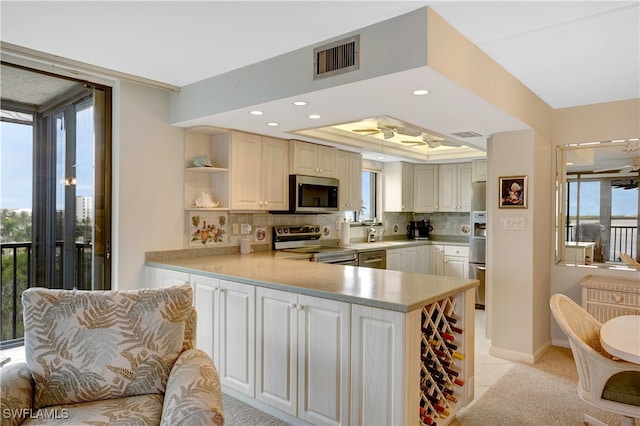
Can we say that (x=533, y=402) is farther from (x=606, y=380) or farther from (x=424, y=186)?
(x=424, y=186)

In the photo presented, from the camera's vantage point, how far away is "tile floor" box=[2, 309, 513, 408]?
2955mm

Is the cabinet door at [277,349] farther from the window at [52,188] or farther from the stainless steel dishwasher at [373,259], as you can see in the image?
the stainless steel dishwasher at [373,259]

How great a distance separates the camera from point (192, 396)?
1.63 m

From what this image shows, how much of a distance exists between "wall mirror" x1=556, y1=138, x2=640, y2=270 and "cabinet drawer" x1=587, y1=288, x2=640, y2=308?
1.43 feet

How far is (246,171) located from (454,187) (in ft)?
11.9

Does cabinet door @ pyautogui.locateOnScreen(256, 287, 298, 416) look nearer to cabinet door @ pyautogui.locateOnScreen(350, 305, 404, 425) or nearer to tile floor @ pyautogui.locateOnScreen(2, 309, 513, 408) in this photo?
cabinet door @ pyautogui.locateOnScreen(350, 305, 404, 425)

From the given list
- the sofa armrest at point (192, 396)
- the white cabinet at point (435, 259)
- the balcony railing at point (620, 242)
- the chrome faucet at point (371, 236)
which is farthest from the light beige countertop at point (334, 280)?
the white cabinet at point (435, 259)

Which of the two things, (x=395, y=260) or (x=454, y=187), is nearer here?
(x=395, y=260)

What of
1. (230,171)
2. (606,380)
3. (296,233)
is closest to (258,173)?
(230,171)

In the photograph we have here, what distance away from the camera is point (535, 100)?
12.0 feet

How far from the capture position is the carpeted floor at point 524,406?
2613 millimetres

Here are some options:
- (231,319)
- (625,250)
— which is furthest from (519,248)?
(231,319)

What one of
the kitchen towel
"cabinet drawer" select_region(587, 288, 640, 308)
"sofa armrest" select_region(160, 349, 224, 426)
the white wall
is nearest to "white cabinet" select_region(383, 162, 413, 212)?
the kitchen towel

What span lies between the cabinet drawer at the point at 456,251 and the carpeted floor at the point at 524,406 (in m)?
2.59
